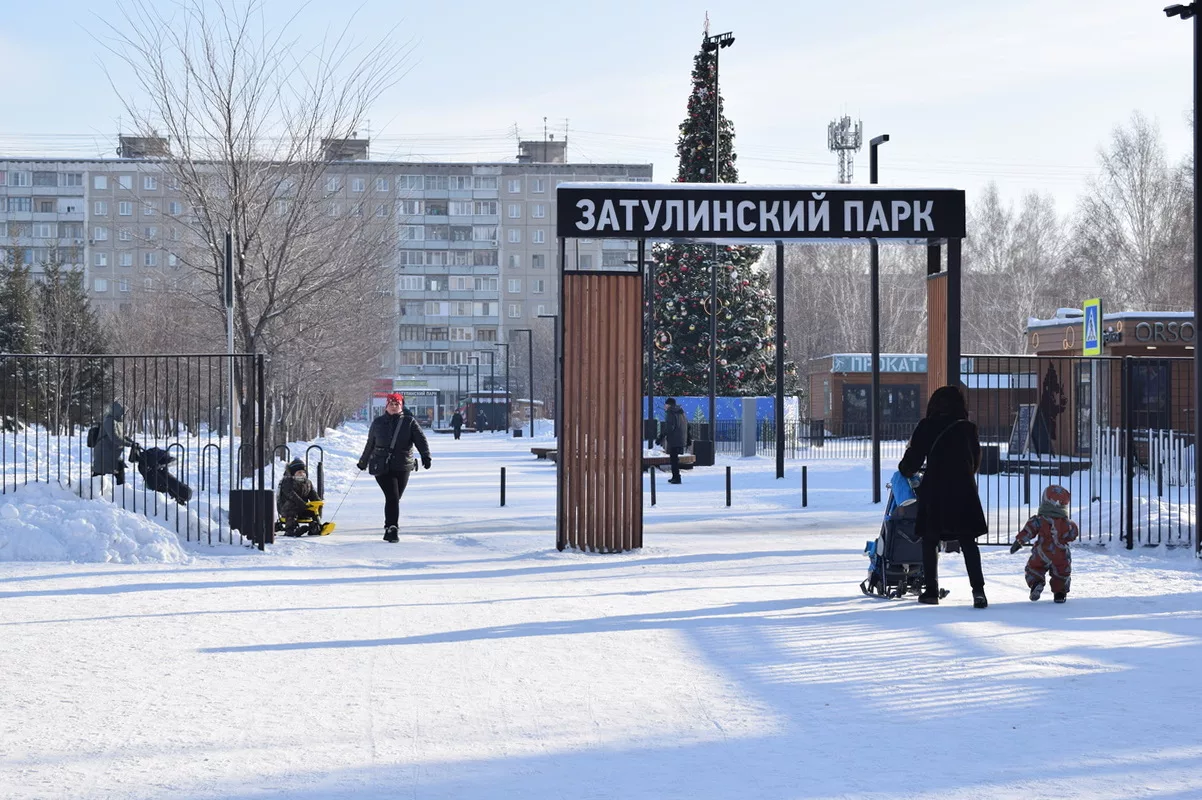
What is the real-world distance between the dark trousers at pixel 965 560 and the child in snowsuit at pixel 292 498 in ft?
26.1

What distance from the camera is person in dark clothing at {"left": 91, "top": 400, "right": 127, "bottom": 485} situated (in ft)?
60.7

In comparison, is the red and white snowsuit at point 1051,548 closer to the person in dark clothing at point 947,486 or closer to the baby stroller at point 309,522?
the person in dark clothing at point 947,486

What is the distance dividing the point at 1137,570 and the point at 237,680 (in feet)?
29.8

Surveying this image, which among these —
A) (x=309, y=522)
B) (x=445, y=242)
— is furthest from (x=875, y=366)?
(x=445, y=242)

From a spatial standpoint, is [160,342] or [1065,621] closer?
[1065,621]

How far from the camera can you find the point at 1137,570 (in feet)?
44.4

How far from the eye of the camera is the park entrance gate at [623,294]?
15.1 m

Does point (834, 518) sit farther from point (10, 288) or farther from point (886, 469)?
point (10, 288)

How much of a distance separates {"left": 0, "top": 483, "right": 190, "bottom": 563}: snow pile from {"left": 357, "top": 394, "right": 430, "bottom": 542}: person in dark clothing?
2.47 meters

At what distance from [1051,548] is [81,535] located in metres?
9.12

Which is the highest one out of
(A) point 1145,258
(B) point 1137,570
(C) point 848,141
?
(C) point 848,141

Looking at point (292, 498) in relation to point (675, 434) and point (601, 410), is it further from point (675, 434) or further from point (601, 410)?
point (675, 434)

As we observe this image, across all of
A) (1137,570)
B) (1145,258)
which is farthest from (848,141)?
(1137,570)

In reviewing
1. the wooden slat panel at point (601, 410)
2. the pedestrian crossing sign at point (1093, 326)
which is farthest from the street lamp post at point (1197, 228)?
the pedestrian crossing sign at point (1093, 326)
